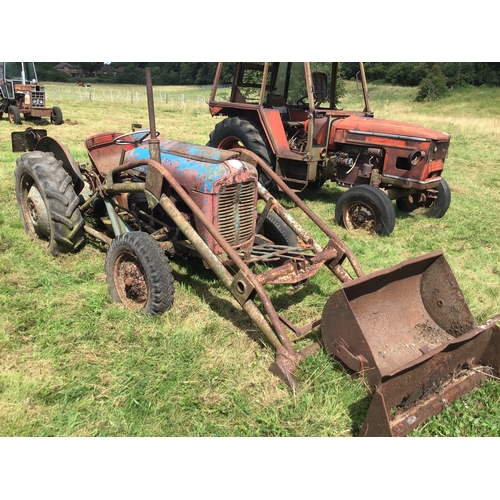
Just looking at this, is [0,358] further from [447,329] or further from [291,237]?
[447,329]

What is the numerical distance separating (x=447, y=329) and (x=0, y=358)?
125 inches

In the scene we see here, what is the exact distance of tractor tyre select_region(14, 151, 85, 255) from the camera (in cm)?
420

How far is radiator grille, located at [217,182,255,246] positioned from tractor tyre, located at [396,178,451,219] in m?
3.74

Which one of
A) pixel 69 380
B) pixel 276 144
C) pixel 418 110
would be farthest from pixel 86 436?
pixel 418 110

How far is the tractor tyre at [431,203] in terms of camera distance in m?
6.39

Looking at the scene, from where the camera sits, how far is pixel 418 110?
79.2 ft

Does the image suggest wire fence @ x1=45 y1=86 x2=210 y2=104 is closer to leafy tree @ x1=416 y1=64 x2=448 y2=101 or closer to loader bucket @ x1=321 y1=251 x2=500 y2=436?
leafy tree @ x1=416 y1=64 x2=448 y2=101

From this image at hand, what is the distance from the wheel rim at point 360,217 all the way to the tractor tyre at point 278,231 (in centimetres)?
171

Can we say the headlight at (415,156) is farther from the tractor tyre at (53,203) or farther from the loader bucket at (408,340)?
the tractor tyre at (53,203)

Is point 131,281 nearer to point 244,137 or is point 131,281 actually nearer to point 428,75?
point 244,137

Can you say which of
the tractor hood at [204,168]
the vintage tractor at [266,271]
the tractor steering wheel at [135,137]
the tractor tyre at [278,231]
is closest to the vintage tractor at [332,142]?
the tractor tyre at [278,231]

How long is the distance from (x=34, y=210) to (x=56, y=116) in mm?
12125

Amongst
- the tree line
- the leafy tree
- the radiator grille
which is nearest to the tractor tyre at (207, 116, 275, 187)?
the radiator grille

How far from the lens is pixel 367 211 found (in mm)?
5617
